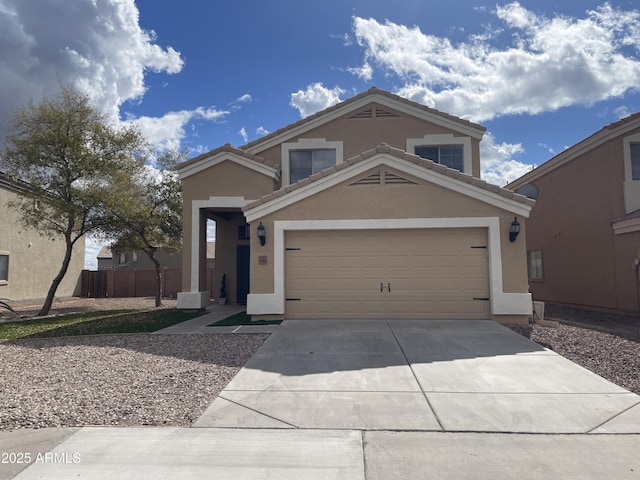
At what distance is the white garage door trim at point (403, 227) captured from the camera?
9797mm

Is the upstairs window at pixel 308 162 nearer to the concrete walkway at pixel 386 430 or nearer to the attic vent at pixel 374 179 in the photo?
the attic vent at pixel 374 179

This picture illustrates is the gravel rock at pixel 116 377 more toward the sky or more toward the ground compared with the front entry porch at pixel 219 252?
more toward the ground

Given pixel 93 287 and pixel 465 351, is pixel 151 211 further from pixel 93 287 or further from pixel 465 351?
pixel 465 351

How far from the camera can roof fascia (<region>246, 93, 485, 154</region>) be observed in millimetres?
14141

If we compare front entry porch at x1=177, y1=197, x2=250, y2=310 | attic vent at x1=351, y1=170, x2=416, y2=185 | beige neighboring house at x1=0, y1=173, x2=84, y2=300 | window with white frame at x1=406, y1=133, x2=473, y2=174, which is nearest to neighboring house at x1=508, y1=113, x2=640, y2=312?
window with white frame at x1=406, y1=133, x2=473, y2=174

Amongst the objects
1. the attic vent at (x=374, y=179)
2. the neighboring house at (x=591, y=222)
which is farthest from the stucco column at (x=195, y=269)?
the neighboring house at (x=591, y=222)

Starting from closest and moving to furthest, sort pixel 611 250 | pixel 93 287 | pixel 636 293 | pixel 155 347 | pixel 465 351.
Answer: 1. pixel 465 351
2. pixel 155 347
3. pixel 636 293
4. pixel 611 250
5. pixel 93 287

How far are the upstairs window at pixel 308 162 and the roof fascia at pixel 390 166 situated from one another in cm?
404

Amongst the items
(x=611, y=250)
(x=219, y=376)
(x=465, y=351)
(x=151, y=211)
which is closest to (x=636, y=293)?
(x=611, y=250)

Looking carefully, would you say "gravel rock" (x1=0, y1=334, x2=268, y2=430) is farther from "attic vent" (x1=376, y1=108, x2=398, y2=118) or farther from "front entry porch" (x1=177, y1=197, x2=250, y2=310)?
"attic vent" (x1=376, y1=108, x2=398, y2=118)

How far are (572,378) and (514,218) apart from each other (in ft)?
16.3

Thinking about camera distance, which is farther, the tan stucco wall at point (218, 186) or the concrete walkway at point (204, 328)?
the tan stucco wall at point (218, 186)

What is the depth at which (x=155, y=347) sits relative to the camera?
7.86m

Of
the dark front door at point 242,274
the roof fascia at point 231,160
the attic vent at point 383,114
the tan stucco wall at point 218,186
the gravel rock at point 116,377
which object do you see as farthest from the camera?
the dark front door at point 242,274
